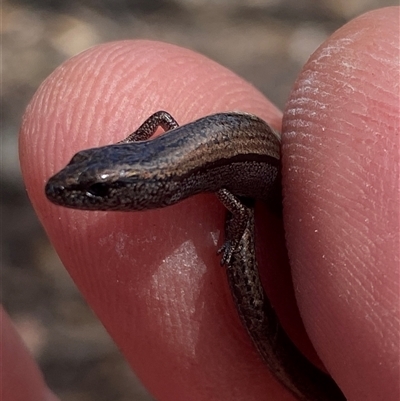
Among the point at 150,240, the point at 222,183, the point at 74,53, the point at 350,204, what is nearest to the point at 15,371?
the point at 150,240

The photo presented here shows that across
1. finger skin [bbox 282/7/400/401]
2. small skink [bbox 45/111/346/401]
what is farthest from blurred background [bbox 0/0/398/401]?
finger skin [bbox 282/7/400/401]

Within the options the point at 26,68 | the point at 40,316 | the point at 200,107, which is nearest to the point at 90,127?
the point at 200,107

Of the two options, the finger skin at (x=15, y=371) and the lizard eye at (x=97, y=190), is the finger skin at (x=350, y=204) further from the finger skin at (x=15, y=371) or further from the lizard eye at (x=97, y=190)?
the finger skin at (x=15, y=371)

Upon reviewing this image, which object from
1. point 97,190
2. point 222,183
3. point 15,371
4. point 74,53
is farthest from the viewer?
point 74,53

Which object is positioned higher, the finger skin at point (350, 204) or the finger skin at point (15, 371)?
the finger skin at point (350, 204)

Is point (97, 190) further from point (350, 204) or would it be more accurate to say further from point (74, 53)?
point (74, 53)

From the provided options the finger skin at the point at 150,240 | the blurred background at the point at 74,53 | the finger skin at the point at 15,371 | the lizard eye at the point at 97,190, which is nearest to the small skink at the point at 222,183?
the lizard eye at the point at 97,190

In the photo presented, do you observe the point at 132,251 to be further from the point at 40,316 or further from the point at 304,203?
the point at 40,316
